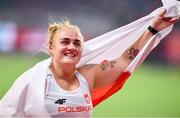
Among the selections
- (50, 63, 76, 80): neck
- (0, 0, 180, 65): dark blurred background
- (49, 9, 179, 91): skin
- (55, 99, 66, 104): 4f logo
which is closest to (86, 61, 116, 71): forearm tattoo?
(49, 9, 179, 91): skin

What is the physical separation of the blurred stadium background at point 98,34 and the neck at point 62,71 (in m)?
0.54

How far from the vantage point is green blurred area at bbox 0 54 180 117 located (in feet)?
7.49

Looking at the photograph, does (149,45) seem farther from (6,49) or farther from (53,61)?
(6,49)

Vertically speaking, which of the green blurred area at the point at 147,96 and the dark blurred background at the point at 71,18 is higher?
the dark blurred background at the point at 71,18

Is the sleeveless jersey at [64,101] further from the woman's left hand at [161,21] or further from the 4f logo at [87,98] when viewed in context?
the woman's left hand at [161,21]

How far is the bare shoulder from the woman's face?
0.46 feet

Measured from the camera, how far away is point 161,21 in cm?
176

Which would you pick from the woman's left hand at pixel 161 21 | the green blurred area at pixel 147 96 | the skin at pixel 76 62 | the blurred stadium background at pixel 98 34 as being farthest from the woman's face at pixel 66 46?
the green blurred area at pixel 147 96

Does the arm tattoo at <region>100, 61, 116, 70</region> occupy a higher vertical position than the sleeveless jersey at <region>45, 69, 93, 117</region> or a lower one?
higher

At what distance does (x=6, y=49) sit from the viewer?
2.17 meters

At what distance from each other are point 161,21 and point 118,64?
31 centimetres

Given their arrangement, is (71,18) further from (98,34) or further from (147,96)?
(147,96)

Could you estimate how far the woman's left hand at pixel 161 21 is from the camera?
174 cm

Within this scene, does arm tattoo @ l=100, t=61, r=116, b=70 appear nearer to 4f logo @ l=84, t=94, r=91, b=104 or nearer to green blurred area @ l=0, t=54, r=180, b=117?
4f logo @ l=84, t=94, r=91, b=104
